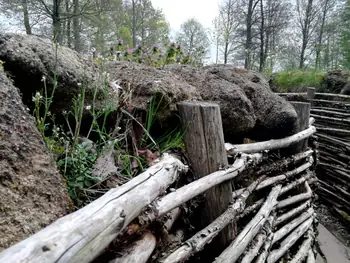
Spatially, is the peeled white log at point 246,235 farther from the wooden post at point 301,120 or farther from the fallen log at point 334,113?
the fallen log at point 334,113

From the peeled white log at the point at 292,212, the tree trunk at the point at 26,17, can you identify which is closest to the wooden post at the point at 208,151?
the peeled white log at the point at 292,212

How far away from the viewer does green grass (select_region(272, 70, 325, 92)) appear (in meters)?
5.88

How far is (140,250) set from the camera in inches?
39.2

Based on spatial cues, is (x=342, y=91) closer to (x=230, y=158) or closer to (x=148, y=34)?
(x=230, y=158)

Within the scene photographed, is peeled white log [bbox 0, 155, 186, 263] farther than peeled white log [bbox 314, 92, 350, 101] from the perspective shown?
No

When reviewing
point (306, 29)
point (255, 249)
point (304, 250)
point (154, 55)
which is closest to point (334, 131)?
point (304, 250)

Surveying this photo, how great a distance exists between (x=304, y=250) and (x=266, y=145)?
1.07 m

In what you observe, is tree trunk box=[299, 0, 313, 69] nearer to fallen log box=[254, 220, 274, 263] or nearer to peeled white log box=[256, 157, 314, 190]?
peeled white log box=[256, 157, 314, 190]

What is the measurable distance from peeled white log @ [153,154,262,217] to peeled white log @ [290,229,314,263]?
3.41 ft

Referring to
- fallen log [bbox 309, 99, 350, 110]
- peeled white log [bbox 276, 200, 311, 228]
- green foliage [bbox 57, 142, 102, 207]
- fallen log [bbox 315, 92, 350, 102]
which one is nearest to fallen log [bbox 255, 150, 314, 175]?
peeled white log [bbox 276, 200, 311, 228]

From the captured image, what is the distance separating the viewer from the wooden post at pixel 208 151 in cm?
151

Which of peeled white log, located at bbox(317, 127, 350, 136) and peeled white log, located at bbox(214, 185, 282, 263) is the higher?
peeled white log, located at bbox(317, 127, 350, 136)

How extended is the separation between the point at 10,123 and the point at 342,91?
5.74m

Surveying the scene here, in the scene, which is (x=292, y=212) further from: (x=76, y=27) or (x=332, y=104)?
(x=76, y=27)
